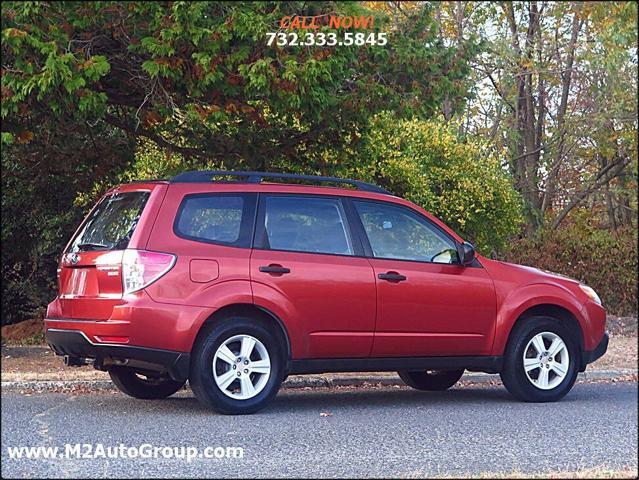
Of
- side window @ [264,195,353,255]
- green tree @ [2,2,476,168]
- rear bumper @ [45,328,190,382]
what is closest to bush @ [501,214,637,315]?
green tree @ [2,2,476,168]

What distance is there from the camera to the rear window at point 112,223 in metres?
8.40

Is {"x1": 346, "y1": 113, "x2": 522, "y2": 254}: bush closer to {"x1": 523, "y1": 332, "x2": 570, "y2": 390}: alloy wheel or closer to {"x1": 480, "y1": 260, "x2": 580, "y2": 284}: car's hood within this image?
{"x1": 480, "y1": 260, "x2": 580, "y2": 284}: car's hood

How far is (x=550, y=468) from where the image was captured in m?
6.37

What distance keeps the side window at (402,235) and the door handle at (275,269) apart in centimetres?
94

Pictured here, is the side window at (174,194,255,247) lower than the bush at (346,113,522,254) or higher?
lower

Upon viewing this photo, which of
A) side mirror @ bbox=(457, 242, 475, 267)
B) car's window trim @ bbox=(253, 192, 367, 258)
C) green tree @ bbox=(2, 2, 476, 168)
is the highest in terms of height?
green tree @ bbox=(2, 2, 476, 168)

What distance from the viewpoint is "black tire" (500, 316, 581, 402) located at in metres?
9.46

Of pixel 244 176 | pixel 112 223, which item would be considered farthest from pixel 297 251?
pixel 112 223

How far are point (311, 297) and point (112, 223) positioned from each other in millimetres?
1787

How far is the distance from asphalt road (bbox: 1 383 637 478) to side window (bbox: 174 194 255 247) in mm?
1454

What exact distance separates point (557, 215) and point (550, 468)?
22959 millimetres

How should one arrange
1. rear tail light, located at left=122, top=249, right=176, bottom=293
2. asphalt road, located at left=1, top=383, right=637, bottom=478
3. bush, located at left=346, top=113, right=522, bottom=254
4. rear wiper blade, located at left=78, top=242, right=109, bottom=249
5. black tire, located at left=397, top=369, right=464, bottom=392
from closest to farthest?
asphalt road, located at left=1, top=383, right=637, bottom=478 < rear tail light, located at left=122, top=249, right=176, bottom=293 < rear wiper blade, located at left=78, top=242, right=109, bottom=249 < black tire, located at left=397, top=369, right=464, bottom=392 < bush, located at left=346, top=113, right=522, bottom=254

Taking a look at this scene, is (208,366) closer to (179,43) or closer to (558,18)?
(179,43)

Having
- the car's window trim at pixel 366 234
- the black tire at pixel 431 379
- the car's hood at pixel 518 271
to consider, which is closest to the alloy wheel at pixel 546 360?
the car's hood at pixel 518 271
